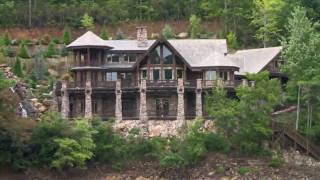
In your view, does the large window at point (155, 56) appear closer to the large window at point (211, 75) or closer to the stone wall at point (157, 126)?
the large window at point (211, 75)

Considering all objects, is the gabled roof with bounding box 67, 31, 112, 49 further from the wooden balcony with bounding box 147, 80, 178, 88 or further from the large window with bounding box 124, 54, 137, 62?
the wooden balcony with bounding box 147, 80, 178, 88

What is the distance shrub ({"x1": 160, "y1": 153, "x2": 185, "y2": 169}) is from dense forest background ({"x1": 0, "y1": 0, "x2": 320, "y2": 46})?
2564 centimetres

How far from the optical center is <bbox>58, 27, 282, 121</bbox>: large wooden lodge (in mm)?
71938

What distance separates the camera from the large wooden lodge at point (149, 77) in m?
71.9

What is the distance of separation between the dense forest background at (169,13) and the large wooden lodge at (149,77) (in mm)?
12562

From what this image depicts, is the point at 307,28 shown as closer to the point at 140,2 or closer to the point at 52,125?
the point at 52,125

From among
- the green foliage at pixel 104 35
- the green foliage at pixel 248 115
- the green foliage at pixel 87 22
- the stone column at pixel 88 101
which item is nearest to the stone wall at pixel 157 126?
the stone column at pixel 88 101

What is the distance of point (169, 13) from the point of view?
3750 inches

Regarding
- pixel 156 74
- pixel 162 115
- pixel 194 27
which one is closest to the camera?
pixel 162 115

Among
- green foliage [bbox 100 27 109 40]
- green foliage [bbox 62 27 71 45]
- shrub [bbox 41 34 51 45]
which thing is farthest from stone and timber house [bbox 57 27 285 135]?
shrub [bbox 41 34 51 45]

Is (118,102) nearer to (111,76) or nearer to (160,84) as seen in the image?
(160,84)

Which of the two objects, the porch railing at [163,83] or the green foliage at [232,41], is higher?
the green foliage at [232,41]

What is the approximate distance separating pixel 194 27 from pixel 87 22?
10.5 metres

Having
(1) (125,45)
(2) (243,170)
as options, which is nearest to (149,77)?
(1) (125,45)
